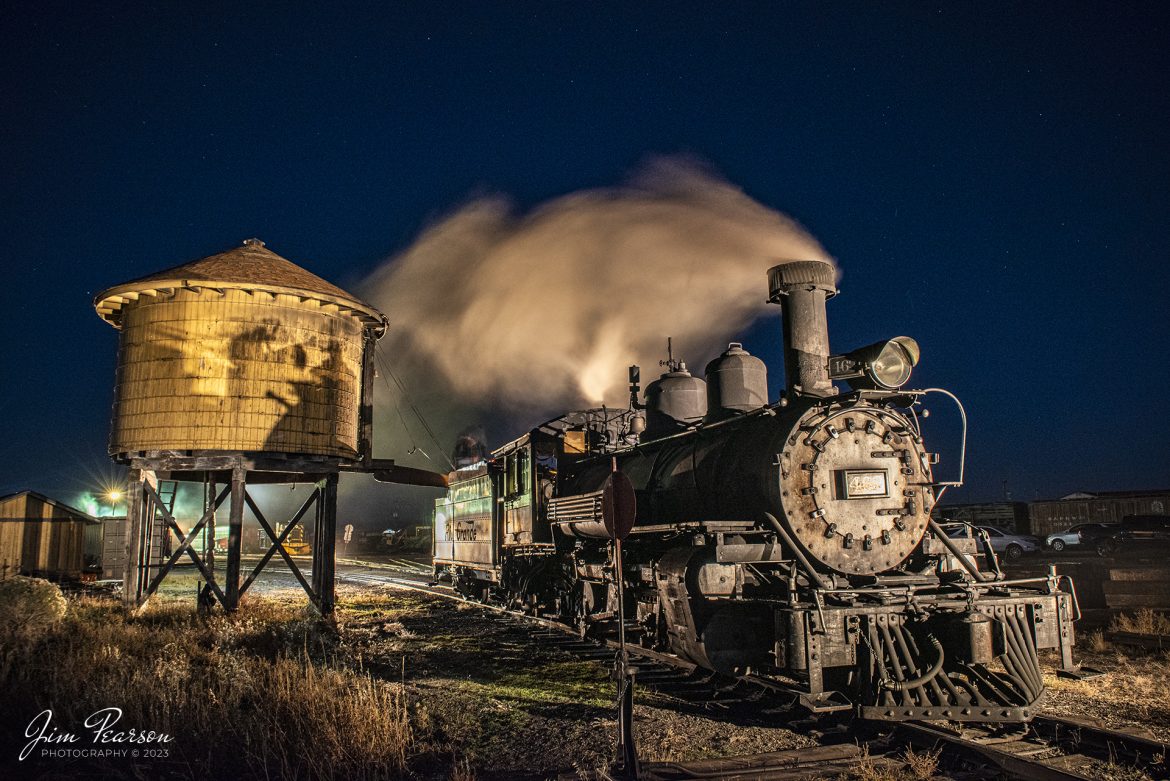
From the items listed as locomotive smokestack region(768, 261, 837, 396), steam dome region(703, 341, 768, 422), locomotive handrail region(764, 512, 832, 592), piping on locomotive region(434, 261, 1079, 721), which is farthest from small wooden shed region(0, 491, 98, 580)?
locomotive smokestack region(768, 261, 837, 396)

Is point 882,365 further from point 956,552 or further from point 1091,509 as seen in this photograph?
point 1091,509

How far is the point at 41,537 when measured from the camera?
903 inches

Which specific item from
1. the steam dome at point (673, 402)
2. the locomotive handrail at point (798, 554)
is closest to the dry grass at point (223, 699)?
the locomotive handrail at point (798, 554)

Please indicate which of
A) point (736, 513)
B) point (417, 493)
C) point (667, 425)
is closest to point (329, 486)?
point (667, 425)

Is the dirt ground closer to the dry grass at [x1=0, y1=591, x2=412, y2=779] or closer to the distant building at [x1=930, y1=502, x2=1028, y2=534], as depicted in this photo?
the dry grass at [x1=0, y1=591, x2=412, y2=779]

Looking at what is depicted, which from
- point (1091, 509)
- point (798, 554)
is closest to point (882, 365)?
point (798, 554)

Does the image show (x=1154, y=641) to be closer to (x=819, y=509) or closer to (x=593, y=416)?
(x=819, y=509)

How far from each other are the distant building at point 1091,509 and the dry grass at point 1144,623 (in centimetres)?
2558

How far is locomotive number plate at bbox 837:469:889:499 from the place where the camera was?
7617mm

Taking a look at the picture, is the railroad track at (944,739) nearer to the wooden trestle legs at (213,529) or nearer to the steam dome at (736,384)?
the steam dome at (736,384)

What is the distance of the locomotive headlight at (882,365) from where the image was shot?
25.7 feet

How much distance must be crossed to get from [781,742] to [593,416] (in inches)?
341

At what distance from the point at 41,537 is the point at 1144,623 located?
2803 centimetres

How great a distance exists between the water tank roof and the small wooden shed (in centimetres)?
1178
